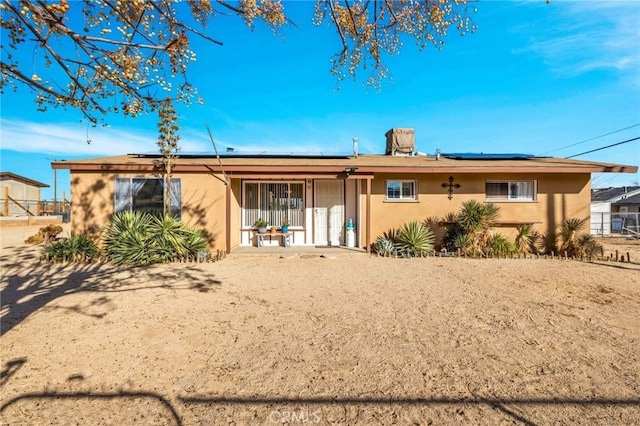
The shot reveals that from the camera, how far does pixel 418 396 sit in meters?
2.83

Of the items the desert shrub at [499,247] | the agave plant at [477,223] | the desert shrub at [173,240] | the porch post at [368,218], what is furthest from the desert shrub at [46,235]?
the desert shrub at [499,247]

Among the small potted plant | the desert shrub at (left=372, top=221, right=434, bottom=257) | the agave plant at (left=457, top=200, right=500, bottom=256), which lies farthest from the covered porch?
the agave plant at (left=457, top=200, right=500, bottom=256)

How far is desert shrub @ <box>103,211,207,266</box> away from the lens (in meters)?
8.66

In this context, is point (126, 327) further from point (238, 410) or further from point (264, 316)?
point (238, 410)

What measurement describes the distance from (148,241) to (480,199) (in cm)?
1093

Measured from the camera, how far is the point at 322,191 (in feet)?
38.6

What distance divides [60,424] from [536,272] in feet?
30.9

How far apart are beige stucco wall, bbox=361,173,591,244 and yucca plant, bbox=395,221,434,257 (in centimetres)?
68

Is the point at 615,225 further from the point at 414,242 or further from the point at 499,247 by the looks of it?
the point at 414,242

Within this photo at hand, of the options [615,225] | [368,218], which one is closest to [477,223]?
[368,218]

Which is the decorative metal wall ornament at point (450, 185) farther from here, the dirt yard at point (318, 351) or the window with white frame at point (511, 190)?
the dirt yard at point (318, 351)

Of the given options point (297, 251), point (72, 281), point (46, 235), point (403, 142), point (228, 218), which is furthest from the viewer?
point (403, 142)

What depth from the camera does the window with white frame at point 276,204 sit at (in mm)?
11688

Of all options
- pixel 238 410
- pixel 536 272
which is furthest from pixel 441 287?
pixel 238 410
